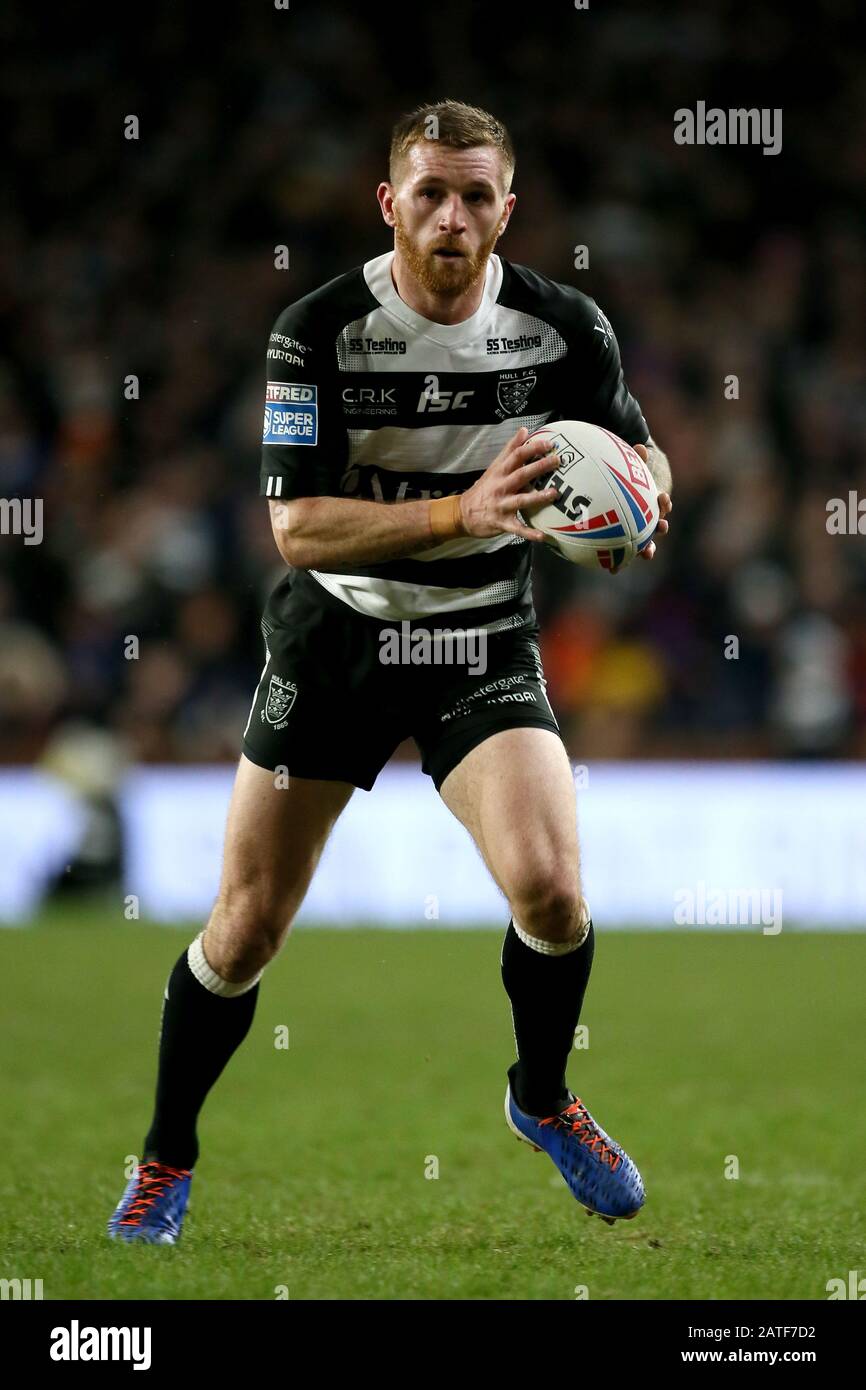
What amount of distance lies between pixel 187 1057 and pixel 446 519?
1.53 meters

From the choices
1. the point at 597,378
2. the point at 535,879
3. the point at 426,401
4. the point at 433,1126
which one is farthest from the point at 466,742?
the point at 433,1126

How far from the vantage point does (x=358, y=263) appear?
14.9 metres

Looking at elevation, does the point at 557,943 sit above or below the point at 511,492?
below

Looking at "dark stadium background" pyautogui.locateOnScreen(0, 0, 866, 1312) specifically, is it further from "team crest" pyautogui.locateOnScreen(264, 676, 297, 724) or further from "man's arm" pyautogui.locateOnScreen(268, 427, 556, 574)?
"man's arm" pyautogui.locateOnScreen(268, 427, 556, 574)

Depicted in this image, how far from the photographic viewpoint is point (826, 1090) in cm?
702

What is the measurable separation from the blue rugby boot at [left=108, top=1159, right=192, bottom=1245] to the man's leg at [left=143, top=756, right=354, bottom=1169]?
4 centimetres

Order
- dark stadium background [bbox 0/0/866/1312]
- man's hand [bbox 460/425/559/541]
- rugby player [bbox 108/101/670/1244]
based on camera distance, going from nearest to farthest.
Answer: man's hand [bbox 460/425/559/541] → rugby player [bbox 108/101/670/1244] → dark stadium background [bbox 0/0/866/1312]

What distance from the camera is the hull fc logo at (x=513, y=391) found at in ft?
15.3

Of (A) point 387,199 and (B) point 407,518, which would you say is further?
(A) point 387,199

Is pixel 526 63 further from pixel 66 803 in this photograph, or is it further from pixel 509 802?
pixel 509 802

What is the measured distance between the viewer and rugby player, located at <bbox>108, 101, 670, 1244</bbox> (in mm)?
4441

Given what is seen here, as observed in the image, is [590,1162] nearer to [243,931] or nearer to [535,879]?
[535,879]

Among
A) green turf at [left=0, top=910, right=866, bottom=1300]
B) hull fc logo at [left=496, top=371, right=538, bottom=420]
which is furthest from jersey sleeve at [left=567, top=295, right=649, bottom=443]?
green turf at [left=0, top=910, right=866, bottom=1300]
